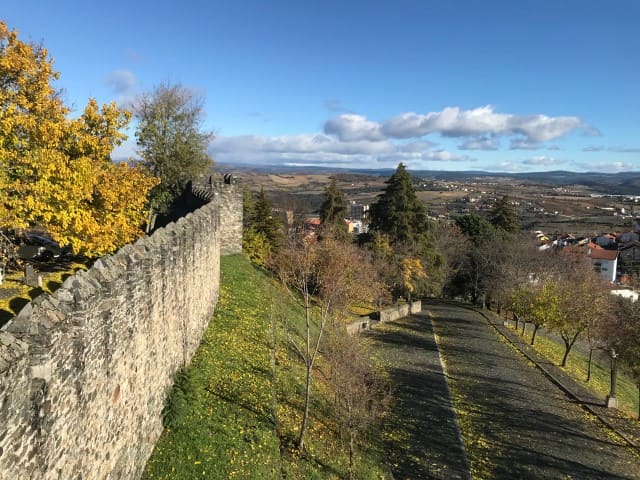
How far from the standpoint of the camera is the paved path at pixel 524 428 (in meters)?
14.0

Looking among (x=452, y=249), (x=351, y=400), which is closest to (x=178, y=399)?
(x=351, y=400)

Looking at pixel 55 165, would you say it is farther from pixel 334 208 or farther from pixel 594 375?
pixel 594 375

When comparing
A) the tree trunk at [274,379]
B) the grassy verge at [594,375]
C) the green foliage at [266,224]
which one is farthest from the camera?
the green foliage at [266,224]

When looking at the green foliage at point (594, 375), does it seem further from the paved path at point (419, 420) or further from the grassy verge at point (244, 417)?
the grassy verge at point (244, 417)

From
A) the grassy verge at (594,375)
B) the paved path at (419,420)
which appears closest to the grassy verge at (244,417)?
the paved path at (419,420)

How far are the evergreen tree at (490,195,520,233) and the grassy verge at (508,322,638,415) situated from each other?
64.9 ft

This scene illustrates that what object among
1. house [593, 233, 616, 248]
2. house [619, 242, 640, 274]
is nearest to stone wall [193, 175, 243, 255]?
house [619, 242, 640, 274]

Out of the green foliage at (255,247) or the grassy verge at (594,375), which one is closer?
the grassy verge at (594,375)

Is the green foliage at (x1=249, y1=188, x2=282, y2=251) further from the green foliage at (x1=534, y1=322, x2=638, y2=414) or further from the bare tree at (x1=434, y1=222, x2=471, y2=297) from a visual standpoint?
the green foliage at (x1=534, y1=322, x2=638, y2=414)

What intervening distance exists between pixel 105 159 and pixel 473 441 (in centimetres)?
1866

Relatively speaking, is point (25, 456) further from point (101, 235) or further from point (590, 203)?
point (590, 203)

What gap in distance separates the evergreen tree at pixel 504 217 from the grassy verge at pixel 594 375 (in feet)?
64.9

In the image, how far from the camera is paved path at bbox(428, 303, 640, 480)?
13953mm

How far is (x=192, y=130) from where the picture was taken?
88.5 ft
